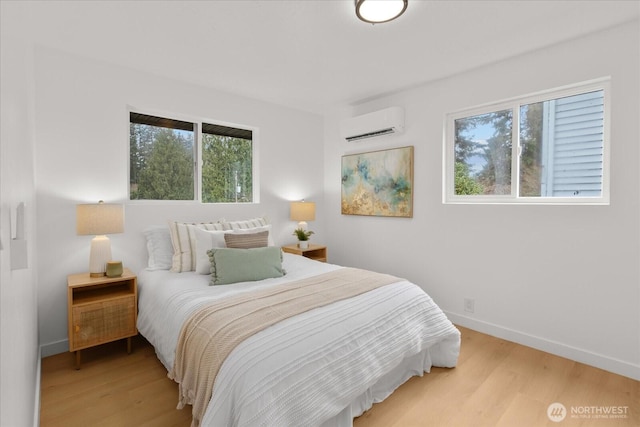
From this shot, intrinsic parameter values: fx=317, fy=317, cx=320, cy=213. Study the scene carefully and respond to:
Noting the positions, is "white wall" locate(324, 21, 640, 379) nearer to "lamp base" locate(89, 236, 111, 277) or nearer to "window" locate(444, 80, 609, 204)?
"window" locate(444, 80, 609, 204)

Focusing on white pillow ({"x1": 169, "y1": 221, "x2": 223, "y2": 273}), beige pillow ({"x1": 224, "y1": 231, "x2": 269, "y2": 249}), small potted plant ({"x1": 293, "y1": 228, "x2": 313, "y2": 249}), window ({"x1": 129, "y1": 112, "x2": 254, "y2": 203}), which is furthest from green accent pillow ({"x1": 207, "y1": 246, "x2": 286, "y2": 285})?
small potted plant ({"x1": 293, "y1": 228, "x2": 313, "y2": 249})

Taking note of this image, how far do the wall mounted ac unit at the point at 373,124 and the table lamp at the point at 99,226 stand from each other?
258 centimetres

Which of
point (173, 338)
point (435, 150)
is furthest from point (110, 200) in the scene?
point (435, 150)

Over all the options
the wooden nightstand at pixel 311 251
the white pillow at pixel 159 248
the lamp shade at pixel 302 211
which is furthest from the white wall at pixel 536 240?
the white pillow at pixel 159 248

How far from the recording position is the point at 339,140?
4258 mm

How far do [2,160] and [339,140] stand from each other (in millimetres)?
3766

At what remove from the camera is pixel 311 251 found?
13.0ft

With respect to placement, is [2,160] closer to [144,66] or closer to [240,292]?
[240,292]

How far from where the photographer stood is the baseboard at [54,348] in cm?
249

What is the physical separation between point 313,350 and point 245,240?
1430mm

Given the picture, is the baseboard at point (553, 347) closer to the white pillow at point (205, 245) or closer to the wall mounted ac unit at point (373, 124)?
the wall mounted ac unit at point (373, 124)

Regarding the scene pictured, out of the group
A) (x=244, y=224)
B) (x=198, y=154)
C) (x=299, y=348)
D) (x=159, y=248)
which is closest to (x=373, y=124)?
(x=244, y=224)

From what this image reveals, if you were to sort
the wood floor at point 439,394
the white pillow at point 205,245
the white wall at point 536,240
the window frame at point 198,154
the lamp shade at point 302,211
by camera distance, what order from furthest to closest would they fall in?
the lamp shade at point 302,211 → the window frame at point 198,154 → the white pillow at point 205,245 → the white wall at point 536,240 → the wood floor at point 439,394

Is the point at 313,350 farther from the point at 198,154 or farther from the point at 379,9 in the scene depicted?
the point at 198,154
